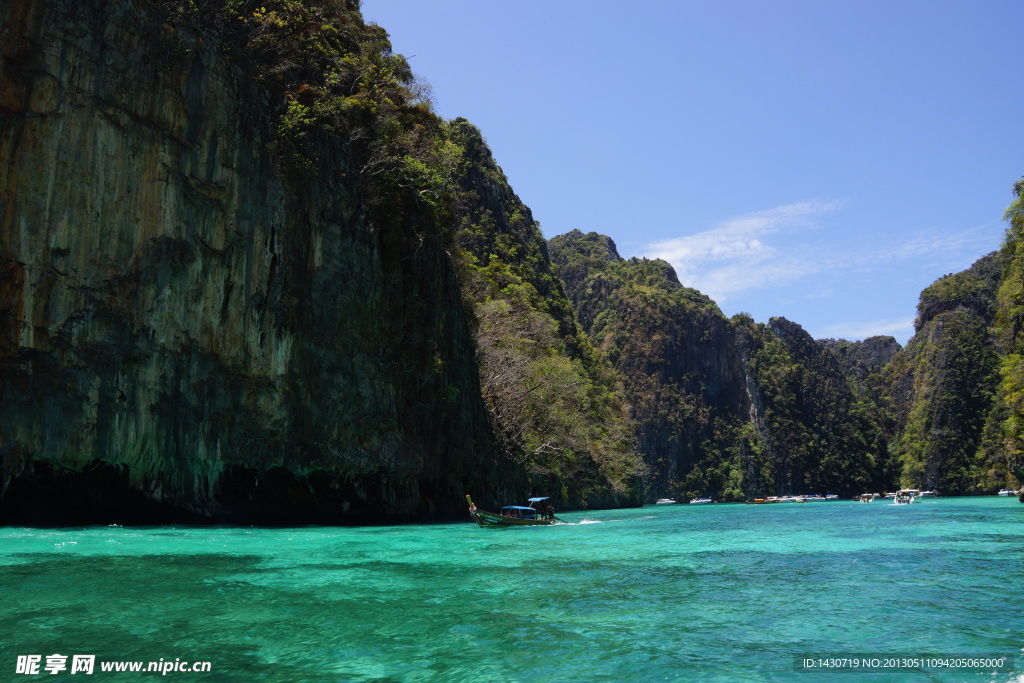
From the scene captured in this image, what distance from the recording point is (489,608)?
11.6m

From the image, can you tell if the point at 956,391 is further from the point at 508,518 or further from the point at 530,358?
the point at 508,518

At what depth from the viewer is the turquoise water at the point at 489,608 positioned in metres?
8.43

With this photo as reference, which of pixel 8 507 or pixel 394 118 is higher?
pixel 394 118

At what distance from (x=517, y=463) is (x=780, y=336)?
4785 inches

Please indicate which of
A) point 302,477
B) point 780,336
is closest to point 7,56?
point 302,477

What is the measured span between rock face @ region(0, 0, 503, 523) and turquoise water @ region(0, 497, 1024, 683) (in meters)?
5.00

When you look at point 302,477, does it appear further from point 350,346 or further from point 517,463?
point 517,463

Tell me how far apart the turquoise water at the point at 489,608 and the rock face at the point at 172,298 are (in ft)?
16.4

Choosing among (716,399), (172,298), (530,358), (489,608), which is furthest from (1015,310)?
(716,399)

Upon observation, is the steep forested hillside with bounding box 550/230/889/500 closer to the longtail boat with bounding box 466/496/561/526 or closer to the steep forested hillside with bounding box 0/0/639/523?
the longtail boat with bounding box 466/496/561/526

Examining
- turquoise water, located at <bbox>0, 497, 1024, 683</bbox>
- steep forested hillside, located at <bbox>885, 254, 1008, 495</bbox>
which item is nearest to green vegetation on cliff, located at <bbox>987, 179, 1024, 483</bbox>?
turquoise water, located at <bbox>0, 497, 1024, 683</bbox>

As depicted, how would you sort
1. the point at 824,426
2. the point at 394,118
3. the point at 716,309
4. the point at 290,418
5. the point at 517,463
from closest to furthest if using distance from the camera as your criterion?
the point at 290,418 < the point at 394,118 < the point at 517,463 < the point at 824,426 < the point at 716,309

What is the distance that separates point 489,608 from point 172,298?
1967 cm

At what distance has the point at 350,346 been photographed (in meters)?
30.0
